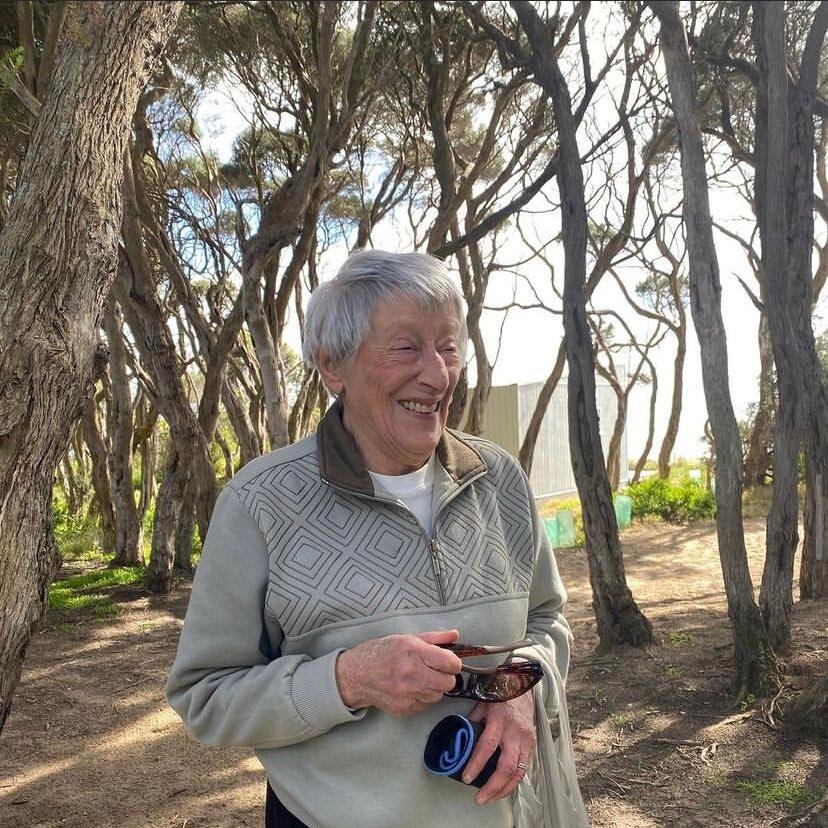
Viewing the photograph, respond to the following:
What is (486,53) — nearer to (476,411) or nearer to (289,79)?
(289,79)

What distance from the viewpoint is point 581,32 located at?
686 centimetres

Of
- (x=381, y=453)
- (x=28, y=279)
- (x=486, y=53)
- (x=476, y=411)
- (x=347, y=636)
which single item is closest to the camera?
(x=347, y=636)

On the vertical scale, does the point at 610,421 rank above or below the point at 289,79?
below

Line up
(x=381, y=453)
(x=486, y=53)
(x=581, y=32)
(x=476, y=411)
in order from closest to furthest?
(x=381, y=453), (x=581, y=32), (x=486, y=53), (x=476, y=411)

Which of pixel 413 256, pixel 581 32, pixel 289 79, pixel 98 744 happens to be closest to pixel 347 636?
pixel 413 256

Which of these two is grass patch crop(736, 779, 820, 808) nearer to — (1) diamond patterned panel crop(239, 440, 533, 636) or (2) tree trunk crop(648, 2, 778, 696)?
(2) tree trunk crop(648, 2, 778, 696)

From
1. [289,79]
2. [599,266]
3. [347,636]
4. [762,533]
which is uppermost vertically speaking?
[289,79]

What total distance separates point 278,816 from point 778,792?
2.64 meters

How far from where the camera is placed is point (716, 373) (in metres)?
4.45

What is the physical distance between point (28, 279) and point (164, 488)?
5.63m

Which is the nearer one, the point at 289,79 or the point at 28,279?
the point at 28,279

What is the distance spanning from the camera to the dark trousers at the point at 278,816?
1.42 m

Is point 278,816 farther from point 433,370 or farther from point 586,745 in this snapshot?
point 586,745

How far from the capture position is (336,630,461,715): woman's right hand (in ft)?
3.95
